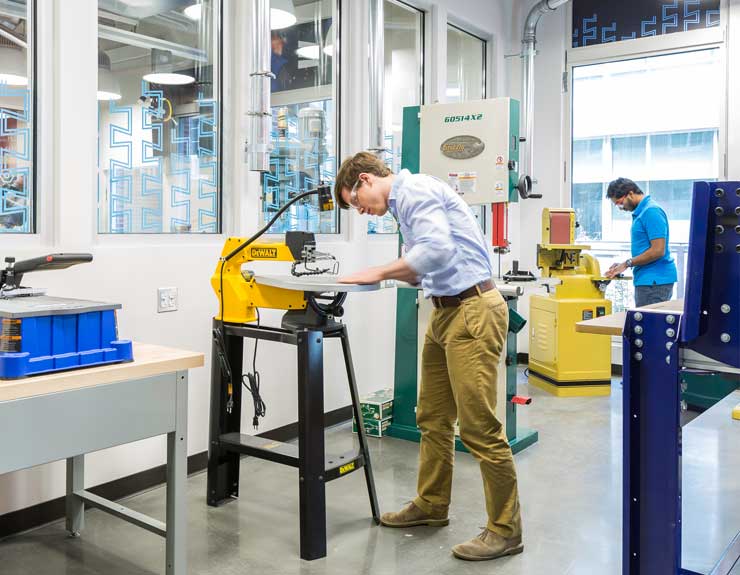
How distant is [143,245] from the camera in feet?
10.1

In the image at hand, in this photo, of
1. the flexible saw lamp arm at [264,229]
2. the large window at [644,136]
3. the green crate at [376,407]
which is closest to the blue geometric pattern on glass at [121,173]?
the flexible saw lamp arm at [264,229]

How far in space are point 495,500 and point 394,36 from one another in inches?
142

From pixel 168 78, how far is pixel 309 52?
1101mm

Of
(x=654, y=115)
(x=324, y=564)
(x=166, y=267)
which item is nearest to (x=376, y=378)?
(x=166, y=267)

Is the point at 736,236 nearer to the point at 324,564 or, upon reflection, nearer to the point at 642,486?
the point at 642,486

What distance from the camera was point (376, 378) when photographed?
448 centimetres

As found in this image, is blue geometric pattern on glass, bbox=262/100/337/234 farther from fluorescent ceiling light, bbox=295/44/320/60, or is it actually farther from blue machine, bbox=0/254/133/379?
blue machine, bbox=0/254/133/379

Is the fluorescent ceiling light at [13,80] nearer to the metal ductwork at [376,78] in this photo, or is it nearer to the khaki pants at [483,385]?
the khaki pants at [483,385]

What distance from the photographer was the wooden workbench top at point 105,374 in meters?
1.68

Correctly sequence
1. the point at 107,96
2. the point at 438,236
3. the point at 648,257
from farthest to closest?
the point at 648,257, the point at 107,96, the point at 438,236

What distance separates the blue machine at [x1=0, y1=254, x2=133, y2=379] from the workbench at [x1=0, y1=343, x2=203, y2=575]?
3 centimetres

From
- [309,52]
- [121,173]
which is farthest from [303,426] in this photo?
[309,52]

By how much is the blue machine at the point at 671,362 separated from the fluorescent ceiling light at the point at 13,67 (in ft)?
7.86

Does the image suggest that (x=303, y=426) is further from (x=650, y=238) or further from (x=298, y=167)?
(x=650, y=238)
